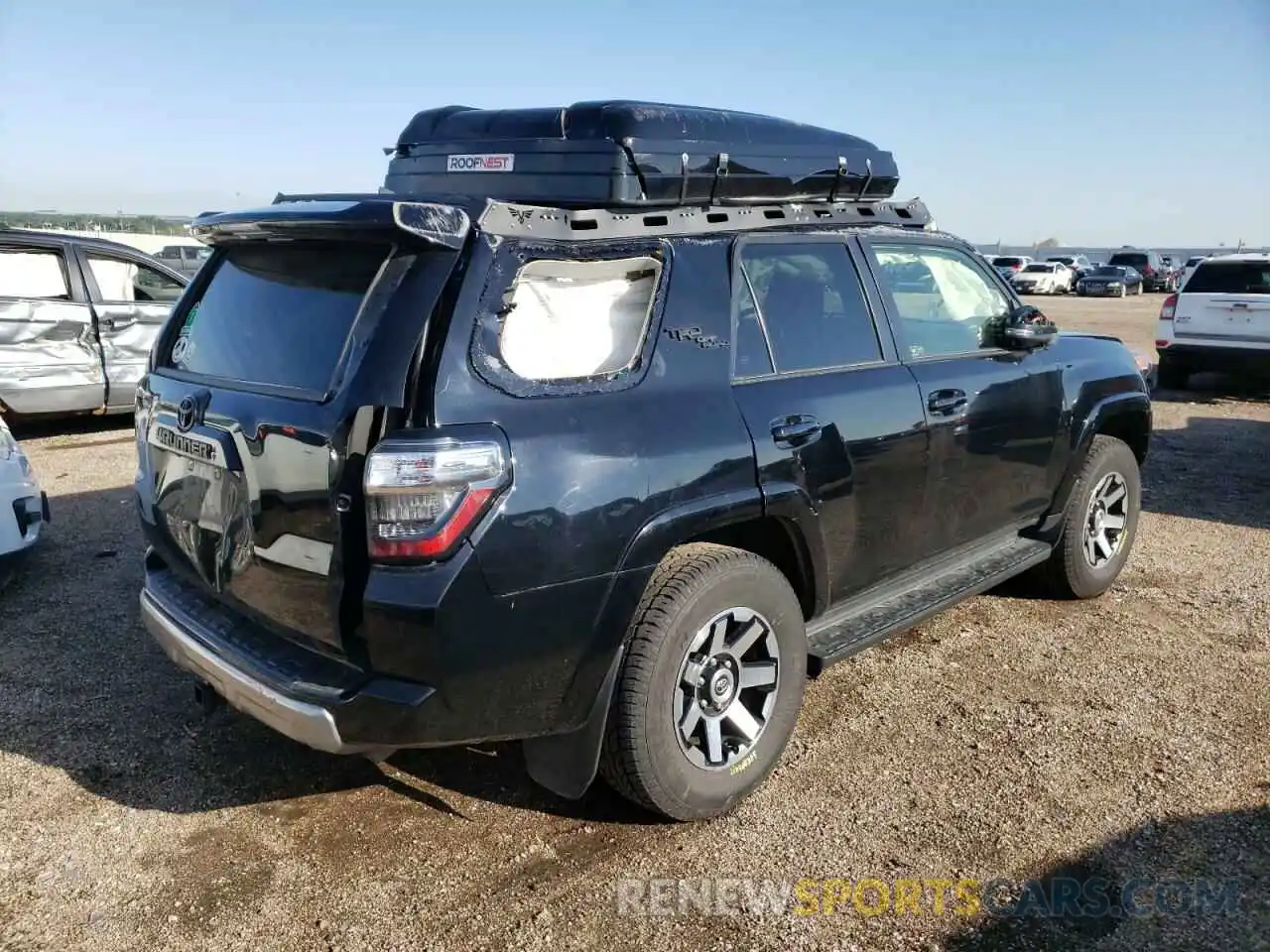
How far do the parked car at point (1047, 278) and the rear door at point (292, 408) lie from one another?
39403 millimetres

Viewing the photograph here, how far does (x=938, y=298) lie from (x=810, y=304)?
952 mm

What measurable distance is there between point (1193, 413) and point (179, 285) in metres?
10.8

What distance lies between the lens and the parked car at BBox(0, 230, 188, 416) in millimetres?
8102

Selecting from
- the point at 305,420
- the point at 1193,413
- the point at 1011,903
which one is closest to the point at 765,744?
the point at 1011,903

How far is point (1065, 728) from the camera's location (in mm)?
3652

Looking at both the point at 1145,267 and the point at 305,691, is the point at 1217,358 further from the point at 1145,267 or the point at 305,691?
the point at 1145,267

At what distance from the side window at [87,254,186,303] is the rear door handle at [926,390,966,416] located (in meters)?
7.27

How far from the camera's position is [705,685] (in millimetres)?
2986

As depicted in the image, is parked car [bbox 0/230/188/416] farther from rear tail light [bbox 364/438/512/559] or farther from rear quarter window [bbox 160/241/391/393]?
rear tail light [bbox 364/438/512/559]

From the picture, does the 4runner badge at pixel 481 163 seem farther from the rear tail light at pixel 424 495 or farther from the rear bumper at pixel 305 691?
the rear bumper at pixel 305 691

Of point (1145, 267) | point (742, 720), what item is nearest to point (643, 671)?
point (742, 720)

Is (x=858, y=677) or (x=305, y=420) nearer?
(x=305, y=420)

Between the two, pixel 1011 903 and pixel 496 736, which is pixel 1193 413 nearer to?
pixel 1011 903

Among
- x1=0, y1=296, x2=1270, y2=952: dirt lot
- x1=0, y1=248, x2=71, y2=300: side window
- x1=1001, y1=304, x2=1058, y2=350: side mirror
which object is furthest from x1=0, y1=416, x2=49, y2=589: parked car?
x1=1001, y1=304, x2=1058, y2=350: side mirror
